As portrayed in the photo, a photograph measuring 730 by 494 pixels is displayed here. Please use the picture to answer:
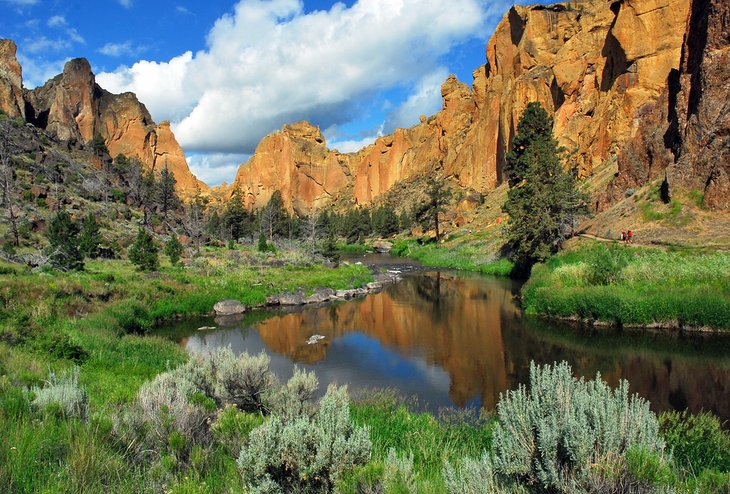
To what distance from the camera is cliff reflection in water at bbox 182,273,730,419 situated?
45.4 feet

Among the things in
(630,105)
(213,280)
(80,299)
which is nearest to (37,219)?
(213,280)

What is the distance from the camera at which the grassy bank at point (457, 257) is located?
43969mm

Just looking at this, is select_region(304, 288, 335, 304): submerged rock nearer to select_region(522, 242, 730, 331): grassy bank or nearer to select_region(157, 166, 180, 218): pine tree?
select_region(522, 242, 730, 331): grassy bank

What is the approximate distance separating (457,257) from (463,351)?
3615 centimetres

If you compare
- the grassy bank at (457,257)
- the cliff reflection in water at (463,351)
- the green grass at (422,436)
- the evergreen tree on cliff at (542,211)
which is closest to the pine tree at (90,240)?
the cliff reflection in water at (463,351)

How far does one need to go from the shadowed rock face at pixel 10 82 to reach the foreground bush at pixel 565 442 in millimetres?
93307

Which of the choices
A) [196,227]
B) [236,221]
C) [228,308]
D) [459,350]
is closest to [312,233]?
[196,227]

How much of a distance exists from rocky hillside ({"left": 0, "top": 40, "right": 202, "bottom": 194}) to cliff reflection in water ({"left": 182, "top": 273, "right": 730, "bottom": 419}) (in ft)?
241

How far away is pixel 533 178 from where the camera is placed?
39375 mm

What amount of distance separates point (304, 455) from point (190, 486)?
1.04 metres

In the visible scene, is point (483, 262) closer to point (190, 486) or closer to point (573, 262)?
point (573, 262)

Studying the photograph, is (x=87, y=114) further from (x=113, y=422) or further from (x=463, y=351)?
(x=113, y=422)

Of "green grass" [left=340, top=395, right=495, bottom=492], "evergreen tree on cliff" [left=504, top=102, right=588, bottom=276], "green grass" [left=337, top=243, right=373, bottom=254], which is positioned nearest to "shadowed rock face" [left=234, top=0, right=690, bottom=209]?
"evergreen tree on cliff" [left=504, top=102, right=588, bottom=276]

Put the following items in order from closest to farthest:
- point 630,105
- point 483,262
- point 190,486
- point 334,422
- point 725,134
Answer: point 190,486 < point 334,422 < point 725,134 < point 483,262 < point 630,105
